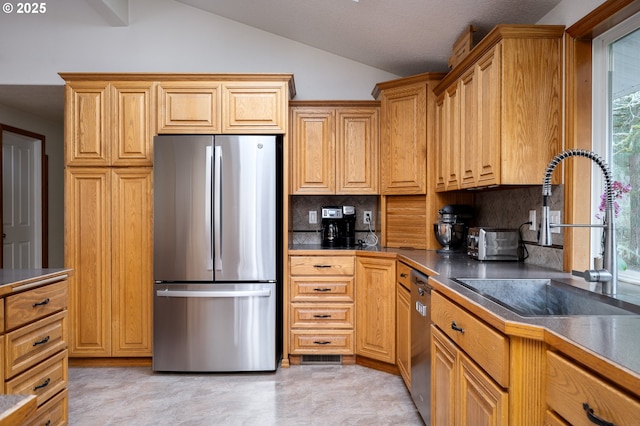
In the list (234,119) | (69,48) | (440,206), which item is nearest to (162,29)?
(69,48)

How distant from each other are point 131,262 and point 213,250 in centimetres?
71

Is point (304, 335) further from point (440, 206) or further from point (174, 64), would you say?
point (174, 64)

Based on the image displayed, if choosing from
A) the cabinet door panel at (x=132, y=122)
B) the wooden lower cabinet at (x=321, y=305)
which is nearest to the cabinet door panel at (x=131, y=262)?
the cabinet door panel at (x=132, y=122)

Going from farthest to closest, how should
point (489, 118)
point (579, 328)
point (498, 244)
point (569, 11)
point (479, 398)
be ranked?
point (498, 244), point (489, 118), point (569, 11), point (479, 398), point (579, 328)

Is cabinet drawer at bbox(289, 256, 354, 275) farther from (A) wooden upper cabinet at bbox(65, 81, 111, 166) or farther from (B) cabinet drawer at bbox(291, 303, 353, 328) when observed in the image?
(A) wooden upper cabinet at bbox(65, 81, 111, 166)

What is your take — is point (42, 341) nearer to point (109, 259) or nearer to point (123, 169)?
point (109, 259)

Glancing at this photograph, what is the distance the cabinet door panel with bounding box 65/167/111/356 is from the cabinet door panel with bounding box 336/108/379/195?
1.86m

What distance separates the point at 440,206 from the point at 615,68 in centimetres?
151

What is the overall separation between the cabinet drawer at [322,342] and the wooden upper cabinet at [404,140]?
1.21 m

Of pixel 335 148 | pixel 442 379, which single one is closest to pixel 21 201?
pixel 335 148

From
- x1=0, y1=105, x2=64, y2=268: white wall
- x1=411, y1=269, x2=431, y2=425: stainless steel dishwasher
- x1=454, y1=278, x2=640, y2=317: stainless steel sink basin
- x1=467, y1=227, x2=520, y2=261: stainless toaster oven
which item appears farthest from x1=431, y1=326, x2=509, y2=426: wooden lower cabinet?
x1=0, y1=105, x2=64, y2=268: white wall

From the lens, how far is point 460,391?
1579 millimetres

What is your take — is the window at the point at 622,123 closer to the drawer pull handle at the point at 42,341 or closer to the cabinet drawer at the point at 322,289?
the cabinet drawer at the point at 322,289

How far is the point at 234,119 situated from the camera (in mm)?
3107
